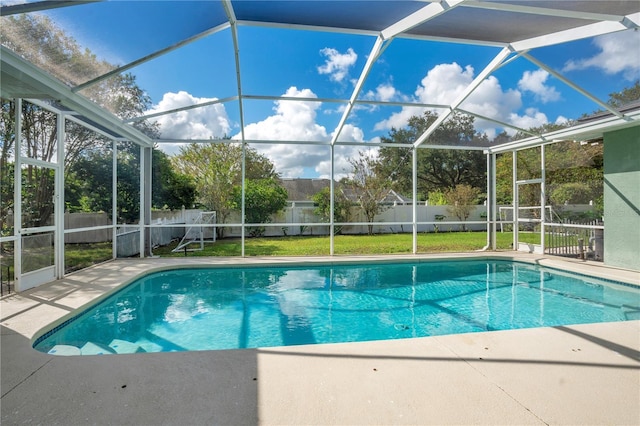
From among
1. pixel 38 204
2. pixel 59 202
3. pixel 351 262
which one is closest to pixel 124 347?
pixel 38 204

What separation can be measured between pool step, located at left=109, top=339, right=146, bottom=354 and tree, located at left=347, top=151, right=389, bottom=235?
1124 cm

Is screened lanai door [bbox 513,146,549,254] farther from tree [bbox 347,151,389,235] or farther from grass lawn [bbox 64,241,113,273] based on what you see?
grass lawn [bbox 64,241,113,273]

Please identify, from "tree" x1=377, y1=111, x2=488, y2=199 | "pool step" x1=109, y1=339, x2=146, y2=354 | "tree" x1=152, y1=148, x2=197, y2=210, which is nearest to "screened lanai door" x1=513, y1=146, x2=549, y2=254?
"tree" x1=377, y1=111, x2=488, y2=199

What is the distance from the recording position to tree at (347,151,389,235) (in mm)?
14320

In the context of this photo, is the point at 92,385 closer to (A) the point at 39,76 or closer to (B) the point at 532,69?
(A) the point at 39,76

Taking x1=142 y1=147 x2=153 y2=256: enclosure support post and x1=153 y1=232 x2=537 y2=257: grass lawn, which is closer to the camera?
x1=142 y1=147 x2=153 y2=256: enclosure support post

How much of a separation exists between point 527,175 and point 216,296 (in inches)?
397

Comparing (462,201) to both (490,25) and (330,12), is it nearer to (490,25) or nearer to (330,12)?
(490,25)

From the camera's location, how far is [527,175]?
10.5 metres

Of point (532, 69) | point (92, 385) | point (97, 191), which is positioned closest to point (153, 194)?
point (97, 191)

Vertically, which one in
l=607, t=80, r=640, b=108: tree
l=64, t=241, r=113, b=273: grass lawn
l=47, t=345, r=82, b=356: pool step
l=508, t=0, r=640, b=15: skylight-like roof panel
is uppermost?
l=508, t=0, r=640, b=15: skylight-like roof panel

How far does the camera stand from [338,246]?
416 inches

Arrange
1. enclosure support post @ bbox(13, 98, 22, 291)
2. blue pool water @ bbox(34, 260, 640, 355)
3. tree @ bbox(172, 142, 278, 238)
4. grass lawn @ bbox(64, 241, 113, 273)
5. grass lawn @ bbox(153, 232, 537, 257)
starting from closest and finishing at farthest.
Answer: blue pool water @ bbox(34, 260, 640, 355) → enclosure support post @ bbox(13, 98, 22, 291) → grass lawn @ bbox(64, 241, 113, 273) → grass lawn @ bbox(153, 232, 537, 257) → tree @ bbox(172, 142, 278, 238)

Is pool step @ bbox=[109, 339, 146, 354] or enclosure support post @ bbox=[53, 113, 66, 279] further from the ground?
enclosure support post @ bbox=[53, 113, 66, 279]
